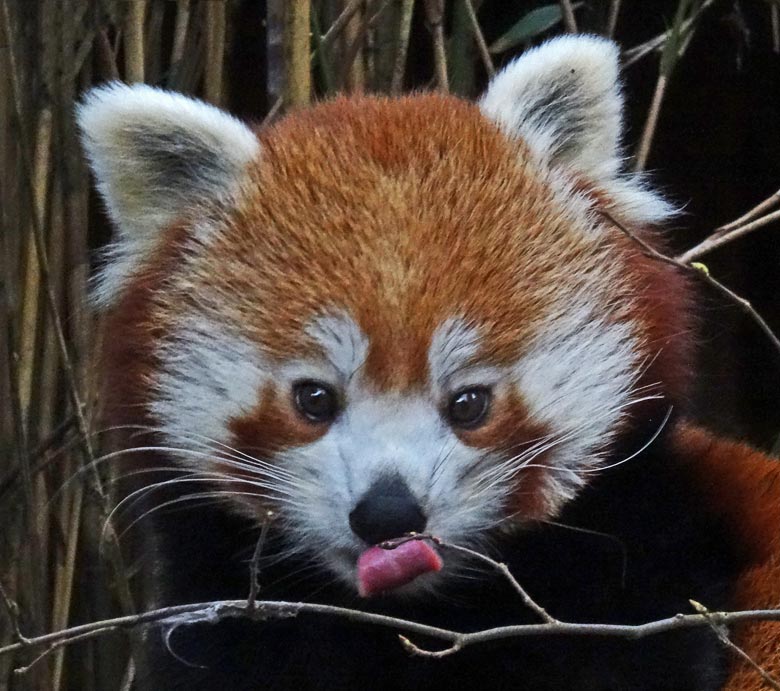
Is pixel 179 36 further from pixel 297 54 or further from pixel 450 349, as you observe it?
pixel 450 349

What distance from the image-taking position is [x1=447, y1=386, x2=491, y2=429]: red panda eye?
193 centimetres

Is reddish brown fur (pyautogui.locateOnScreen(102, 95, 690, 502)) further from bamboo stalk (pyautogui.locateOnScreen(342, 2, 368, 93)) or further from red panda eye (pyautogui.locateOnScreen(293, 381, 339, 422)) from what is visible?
bamboo stalk (pyautogui.locateOnScreen(342, 2, 368, 93))

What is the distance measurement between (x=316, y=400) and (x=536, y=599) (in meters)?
0.47

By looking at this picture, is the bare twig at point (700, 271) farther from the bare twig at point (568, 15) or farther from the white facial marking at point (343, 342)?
the bare twig at point (568, 15)

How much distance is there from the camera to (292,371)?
1.93m

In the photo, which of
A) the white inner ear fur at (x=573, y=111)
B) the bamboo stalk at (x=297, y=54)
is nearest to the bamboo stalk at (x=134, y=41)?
the bamboo stalk at (x=297, y=54)

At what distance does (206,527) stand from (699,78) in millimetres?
3052

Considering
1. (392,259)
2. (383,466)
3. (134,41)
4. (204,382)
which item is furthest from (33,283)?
(383,466)

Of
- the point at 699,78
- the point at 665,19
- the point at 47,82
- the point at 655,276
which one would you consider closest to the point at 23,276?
the point at 47,82

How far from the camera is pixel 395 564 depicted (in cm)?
187

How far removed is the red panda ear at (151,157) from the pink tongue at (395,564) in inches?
25.8

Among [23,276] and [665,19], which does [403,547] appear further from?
[665,19]

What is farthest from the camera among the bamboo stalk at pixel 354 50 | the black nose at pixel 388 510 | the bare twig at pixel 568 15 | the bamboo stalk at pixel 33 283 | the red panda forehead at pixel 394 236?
the bare twig at pixel 568 15

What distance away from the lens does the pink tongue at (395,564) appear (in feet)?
6.06
